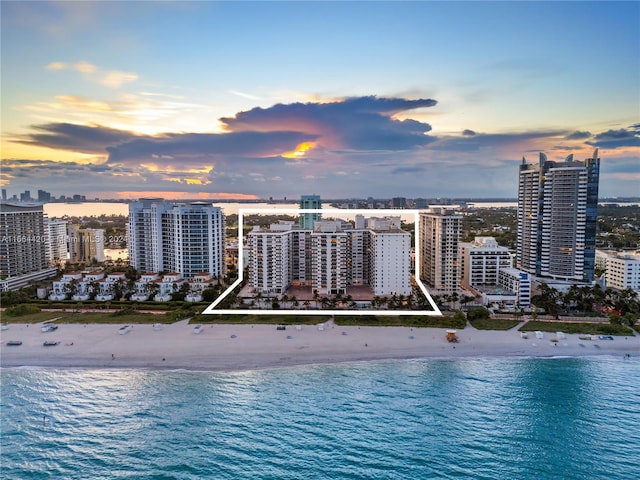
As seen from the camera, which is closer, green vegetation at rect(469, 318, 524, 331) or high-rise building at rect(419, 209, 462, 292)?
green vegetation at rect(469, 318, 524, 331)

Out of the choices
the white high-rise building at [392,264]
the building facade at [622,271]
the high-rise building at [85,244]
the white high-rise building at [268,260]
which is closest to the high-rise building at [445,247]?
the white high-rise building at [392,264]

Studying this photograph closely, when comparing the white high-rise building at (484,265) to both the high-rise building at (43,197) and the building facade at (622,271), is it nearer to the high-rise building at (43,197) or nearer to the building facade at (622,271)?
the building facade at (622,271)

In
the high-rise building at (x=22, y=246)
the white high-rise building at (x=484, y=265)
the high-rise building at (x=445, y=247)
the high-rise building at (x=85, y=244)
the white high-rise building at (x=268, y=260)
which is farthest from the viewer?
the high-rise building at (x=85, y=244)

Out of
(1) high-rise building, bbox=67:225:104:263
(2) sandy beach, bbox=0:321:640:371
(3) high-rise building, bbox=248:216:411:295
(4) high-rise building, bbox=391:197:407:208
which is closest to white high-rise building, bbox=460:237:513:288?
(3) high-rise building, bbox=248:216:411:295

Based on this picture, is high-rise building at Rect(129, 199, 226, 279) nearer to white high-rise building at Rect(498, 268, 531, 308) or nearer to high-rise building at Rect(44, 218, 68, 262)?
high-rise building at Rect(44, 218, 68, 262)

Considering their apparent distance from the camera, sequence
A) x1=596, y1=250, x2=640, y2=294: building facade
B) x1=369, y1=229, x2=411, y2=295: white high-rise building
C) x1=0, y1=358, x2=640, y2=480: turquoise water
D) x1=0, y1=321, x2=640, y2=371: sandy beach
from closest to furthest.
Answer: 1. x1=0, y1=358, x2=640, y2=480: turquoise water
2. x1=0, y1=321, x2=640, y2=371: sandy beach
3. x1=369, y1=229, x2=411, y2=295: white high-rise building
4. x1=596, y1=250, x2=640, y2=294: building facade

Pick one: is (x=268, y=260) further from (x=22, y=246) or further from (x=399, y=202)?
(x=22, y=246)
